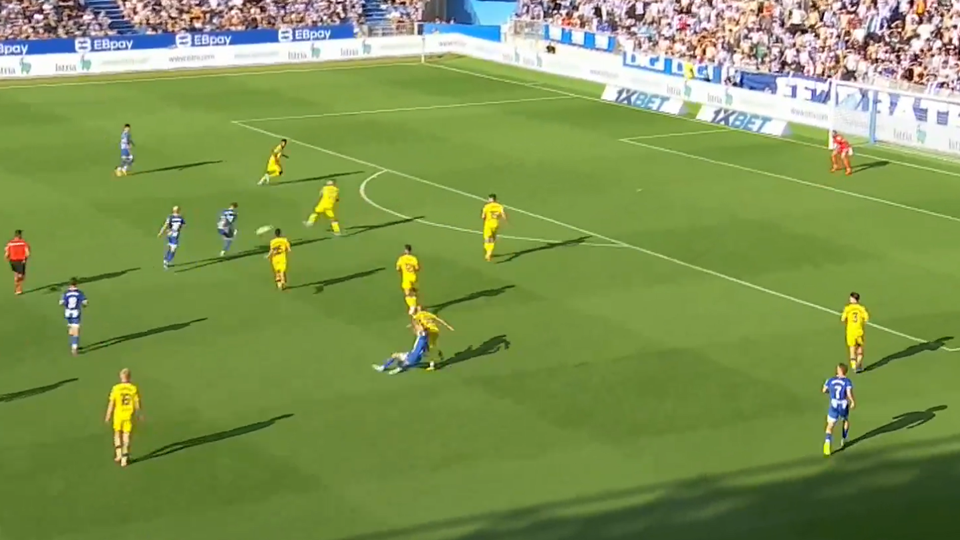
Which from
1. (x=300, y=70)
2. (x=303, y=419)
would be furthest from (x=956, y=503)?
(x=300, y=70)

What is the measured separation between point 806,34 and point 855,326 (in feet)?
133

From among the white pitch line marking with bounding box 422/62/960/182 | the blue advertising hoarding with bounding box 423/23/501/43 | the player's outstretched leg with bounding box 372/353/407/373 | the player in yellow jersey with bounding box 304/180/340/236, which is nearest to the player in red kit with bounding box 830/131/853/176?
the white pitch line marking with bounding box 422/62/960/182

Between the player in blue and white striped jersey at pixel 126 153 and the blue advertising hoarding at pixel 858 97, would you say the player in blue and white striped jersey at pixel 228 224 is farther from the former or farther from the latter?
the blue advertising hoarding at pixel 858 97

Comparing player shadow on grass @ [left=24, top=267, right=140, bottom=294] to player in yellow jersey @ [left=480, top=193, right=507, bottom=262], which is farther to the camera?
player in yellow jersey @ [left=480, top=193, right=507, bottom=262]

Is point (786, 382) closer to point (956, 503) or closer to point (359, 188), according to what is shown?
point (956, 503)

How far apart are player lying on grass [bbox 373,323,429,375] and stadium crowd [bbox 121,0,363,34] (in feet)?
167

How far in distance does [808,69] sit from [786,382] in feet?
127

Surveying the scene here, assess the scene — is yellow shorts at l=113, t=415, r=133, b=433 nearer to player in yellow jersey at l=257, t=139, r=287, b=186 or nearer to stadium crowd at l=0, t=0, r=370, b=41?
player in yellow jersey at l=257, t=139, r=287, b=186

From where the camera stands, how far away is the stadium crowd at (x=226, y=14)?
Answer: 80125mm

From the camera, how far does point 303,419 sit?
94.0ft

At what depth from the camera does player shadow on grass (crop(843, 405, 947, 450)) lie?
2823cm

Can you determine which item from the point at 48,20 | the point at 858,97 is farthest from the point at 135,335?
the point at 48,20

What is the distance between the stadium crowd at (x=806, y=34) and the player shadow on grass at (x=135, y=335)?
118ft

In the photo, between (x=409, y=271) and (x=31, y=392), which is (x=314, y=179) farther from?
(x=31, y=392)
